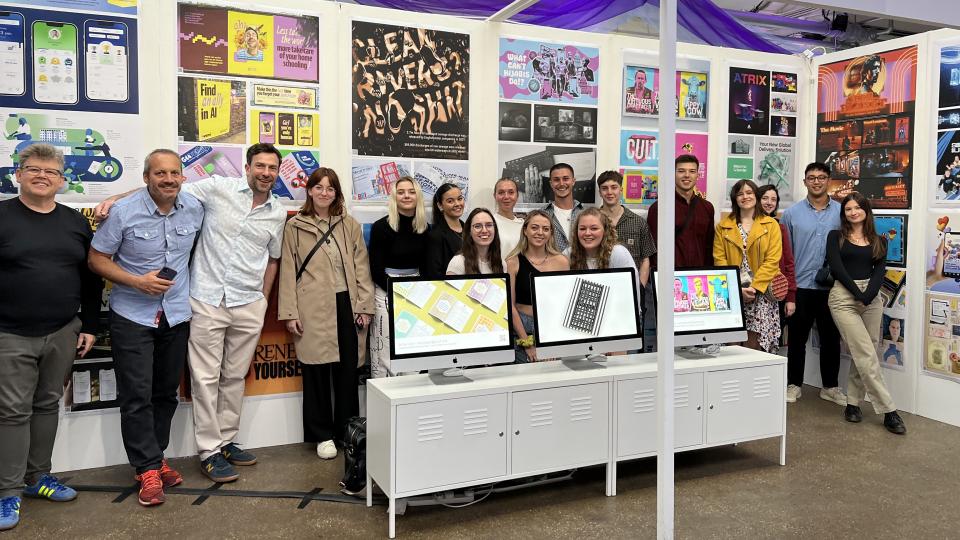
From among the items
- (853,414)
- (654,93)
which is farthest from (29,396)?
(853,414)

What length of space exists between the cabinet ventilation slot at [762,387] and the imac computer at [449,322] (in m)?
1.47

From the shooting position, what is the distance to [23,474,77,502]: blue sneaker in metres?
3.34

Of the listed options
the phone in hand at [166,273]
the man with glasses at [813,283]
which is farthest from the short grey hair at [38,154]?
the man with glasses at [813,283]

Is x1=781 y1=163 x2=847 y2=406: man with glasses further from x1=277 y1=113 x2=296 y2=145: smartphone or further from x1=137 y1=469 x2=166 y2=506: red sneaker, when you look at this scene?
x1=137 y1=469 x2=166 y2=506: red sneaker

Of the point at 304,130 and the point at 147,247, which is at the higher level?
the point at 304,130

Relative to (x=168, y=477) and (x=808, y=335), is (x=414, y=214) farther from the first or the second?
(x=808, y=335)

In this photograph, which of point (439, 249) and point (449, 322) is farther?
point (439, 249)

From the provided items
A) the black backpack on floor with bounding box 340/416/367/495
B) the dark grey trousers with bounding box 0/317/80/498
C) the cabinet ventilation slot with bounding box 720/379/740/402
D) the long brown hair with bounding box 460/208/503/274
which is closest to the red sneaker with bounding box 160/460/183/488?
the dark grey trousers with bounding box 0/317/80/498

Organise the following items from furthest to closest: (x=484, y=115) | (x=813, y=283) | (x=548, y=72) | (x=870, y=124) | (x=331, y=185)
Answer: (x=870, y=124), (x=813, y=283), (x=548, y=72), (x=484, y=115), (x=331, y=185)

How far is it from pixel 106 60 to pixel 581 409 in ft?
10.3

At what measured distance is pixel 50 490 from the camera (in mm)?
3346

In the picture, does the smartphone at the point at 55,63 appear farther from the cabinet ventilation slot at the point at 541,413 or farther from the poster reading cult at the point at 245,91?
the cabinet ventilation slot at the point at 541,413

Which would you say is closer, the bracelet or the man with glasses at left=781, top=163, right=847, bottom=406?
the bracelet

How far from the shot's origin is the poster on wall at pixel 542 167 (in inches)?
189
